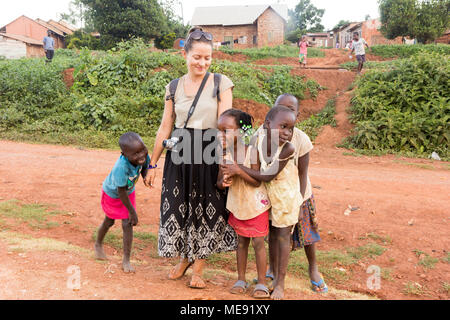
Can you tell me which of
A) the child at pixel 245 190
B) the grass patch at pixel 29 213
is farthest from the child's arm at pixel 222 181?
the grass patch at pixel 29 213

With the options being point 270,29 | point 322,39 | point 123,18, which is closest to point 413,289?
point 123,18

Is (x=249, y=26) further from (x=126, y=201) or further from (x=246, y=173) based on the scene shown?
(x=246, y=173)

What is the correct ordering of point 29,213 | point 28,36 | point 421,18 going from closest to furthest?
point 29,213 → point 421,18 → point 28,36

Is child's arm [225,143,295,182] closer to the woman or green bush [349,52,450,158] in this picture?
the woman

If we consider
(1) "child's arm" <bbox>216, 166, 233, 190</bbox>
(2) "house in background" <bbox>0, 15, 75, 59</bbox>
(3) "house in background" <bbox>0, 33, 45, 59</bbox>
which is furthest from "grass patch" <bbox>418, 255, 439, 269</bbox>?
(2) "house in background" <bbox>0, 15, 75, 59</bbox>

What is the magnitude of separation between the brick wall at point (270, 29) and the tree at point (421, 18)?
8.28 m

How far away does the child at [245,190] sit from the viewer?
268cm

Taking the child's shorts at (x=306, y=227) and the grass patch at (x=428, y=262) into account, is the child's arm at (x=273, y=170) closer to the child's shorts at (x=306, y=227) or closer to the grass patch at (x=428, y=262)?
the child's shorts at (x=306, y=227)

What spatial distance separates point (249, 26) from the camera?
2948 cm

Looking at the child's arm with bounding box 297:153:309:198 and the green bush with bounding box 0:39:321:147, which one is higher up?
the green bush with bounding box 0:39:321:147

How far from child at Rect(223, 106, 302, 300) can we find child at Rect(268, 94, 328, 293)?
7 cm

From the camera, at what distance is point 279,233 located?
9.02 ft

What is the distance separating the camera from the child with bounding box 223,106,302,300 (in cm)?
262

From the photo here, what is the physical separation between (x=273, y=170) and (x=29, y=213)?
3158 mm
